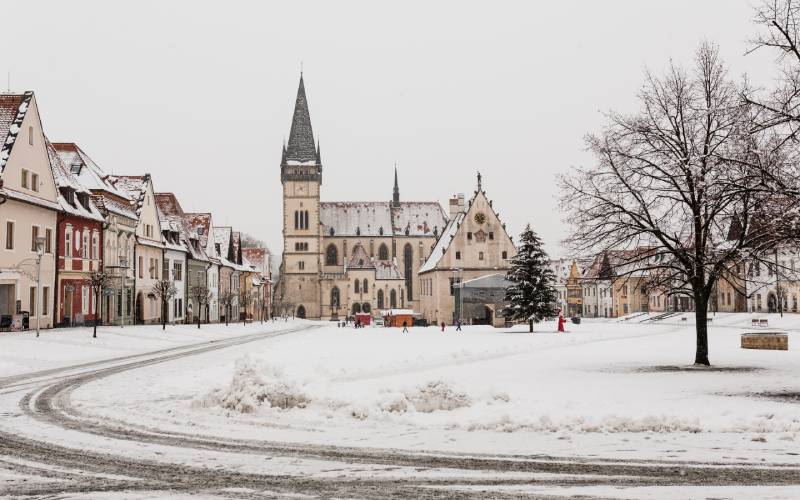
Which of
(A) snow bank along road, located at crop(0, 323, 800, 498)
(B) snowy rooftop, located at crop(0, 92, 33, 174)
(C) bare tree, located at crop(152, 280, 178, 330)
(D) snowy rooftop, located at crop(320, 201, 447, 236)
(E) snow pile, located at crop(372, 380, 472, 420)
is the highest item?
(D) snowy rooftop, located at crop(320, 201, 447, 236)

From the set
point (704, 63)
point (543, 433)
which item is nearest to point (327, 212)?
point (704, 63)

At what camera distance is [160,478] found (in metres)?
8.55

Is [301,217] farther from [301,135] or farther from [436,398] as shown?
[436,398]

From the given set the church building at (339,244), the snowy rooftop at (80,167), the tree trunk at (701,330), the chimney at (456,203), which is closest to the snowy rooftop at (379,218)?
the church building at (339,244)

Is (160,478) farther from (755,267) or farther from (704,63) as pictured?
(704,63)

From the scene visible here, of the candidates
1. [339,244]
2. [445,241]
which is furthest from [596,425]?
[339,244]

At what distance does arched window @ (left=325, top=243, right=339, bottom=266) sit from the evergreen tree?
9106cm

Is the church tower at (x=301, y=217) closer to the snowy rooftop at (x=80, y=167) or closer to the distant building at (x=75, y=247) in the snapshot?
the snowy rooftop at (x=80, y=167)

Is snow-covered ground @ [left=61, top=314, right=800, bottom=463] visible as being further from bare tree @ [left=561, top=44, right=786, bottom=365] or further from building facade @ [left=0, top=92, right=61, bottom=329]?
building facade @ [left=0, top=92, right=61, bottom=329]

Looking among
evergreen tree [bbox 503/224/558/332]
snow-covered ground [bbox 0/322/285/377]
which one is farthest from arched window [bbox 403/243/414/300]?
snow-covered ground [bbox 0/322/285/377]

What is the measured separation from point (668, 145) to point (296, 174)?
119029 millimetres

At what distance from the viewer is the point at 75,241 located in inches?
1695

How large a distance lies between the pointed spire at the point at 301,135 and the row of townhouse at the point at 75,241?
68.8 meters

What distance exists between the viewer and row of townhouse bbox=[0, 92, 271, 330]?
36656 millimetres
